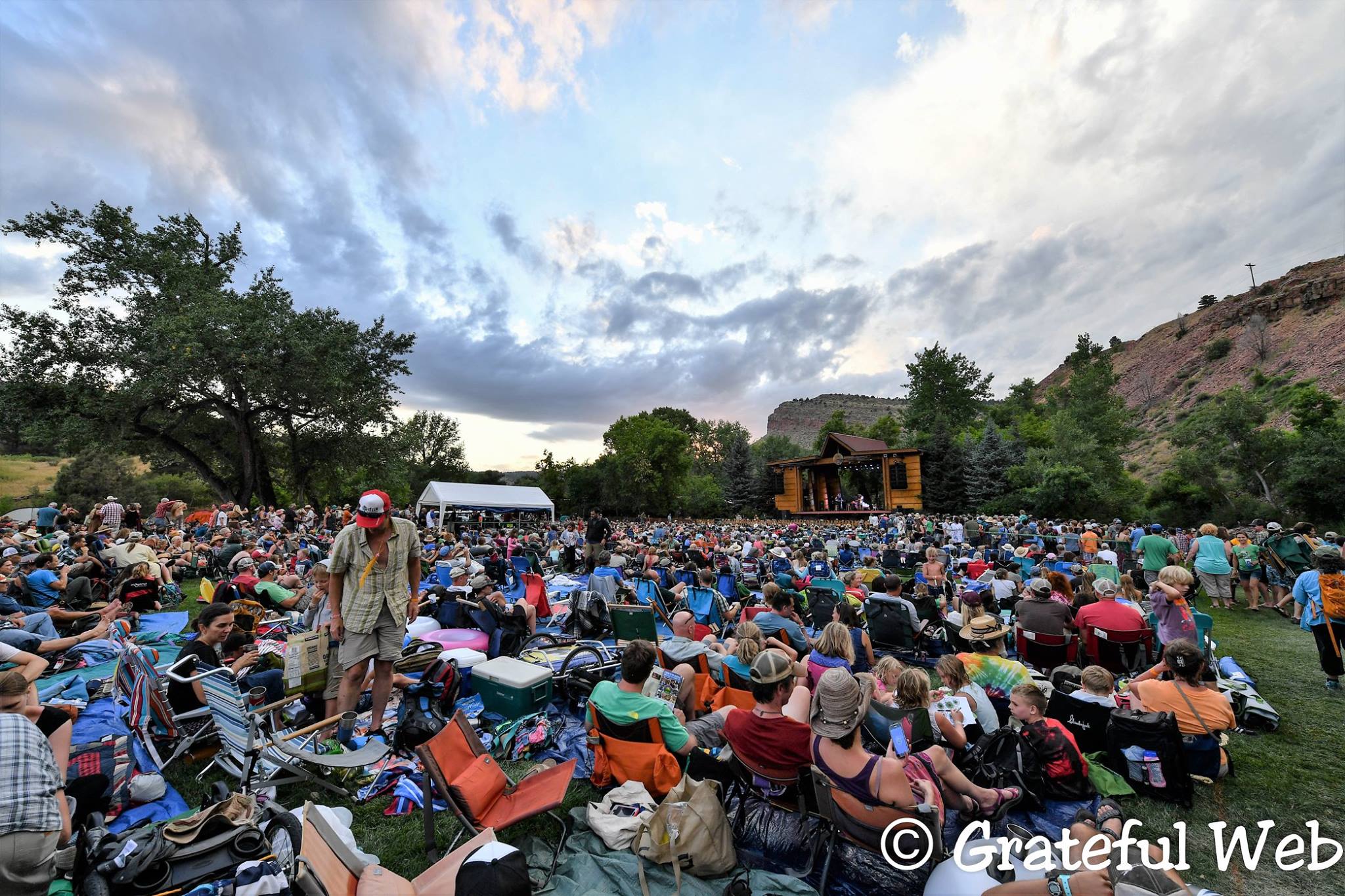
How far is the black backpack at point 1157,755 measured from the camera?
354cm

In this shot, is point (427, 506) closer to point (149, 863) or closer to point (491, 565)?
point (491, 565)

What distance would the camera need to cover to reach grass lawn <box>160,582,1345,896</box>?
2.98 m

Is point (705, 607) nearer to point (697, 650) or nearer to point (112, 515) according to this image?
point (697, 650)

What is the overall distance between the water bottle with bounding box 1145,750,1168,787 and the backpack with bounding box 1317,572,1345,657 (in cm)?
414

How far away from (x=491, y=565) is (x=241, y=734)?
733 cm

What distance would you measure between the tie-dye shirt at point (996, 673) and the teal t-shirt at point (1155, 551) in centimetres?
678

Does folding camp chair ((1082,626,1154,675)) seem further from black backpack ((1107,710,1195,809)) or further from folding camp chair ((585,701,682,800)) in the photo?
folding camp chair ((585,701,682,800))

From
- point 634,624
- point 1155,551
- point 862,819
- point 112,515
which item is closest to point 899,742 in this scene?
point 862,819

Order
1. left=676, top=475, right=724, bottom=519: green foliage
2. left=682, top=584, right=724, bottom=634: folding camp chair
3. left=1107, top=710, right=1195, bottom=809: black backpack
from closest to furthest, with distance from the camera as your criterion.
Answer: left=1107, top=710, right=1195, bottom=809: black backpack, left=682, top=584, right=724, bottom=634: folding camp chair, left=676, top=475, right=724, bottom=519: green foliage

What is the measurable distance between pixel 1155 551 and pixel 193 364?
2847 centimetres

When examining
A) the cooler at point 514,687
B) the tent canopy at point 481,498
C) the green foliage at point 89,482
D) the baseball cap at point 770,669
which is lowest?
the cooler at point 514,687

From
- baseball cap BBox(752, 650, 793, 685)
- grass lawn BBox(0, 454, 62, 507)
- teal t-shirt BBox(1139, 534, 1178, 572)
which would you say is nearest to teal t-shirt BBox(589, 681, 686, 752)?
baseball cap BBox(752, 650, 793, 685)

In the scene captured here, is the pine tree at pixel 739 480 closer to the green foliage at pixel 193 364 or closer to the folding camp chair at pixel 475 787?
the green foliage at pixel 193 364

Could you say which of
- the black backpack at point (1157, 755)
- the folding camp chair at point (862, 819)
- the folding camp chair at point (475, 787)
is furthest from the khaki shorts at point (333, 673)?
the black backpack at point (1157, 755)
